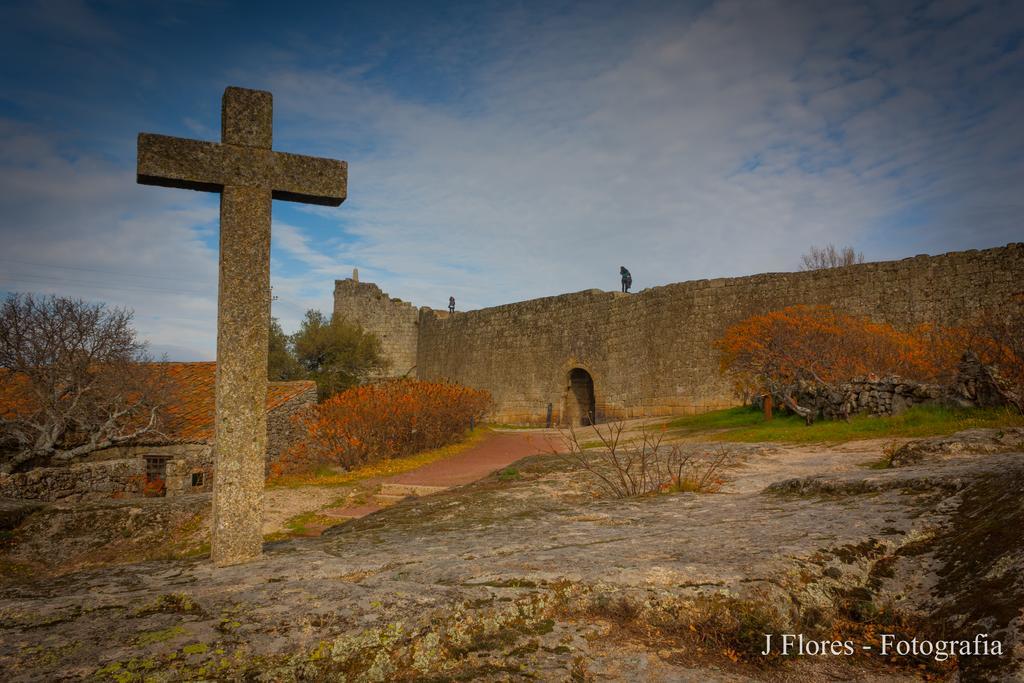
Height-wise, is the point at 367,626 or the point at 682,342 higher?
the point at 682,342

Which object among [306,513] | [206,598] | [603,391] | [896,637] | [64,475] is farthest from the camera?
[603,391]

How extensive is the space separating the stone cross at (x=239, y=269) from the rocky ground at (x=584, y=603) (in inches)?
12.3

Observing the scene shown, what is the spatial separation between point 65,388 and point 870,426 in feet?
50.9

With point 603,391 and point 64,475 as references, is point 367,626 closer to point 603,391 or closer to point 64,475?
point 64,475

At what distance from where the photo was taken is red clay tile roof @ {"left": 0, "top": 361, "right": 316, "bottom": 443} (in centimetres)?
1417

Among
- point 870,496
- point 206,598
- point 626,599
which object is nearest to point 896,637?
point 626,599

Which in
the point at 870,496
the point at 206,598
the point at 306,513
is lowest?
the point at 306,513

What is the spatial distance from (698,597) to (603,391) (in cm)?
2043

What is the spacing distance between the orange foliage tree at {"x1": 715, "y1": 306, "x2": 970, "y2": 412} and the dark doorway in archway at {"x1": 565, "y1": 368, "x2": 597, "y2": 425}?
10917mm

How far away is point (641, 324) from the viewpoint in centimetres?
2109

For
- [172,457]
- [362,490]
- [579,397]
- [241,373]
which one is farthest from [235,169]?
[579,397]

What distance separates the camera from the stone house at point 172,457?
480 inches

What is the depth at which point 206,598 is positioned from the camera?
8.61 ft

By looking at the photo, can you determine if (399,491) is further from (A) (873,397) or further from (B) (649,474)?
(A) (873,397)
